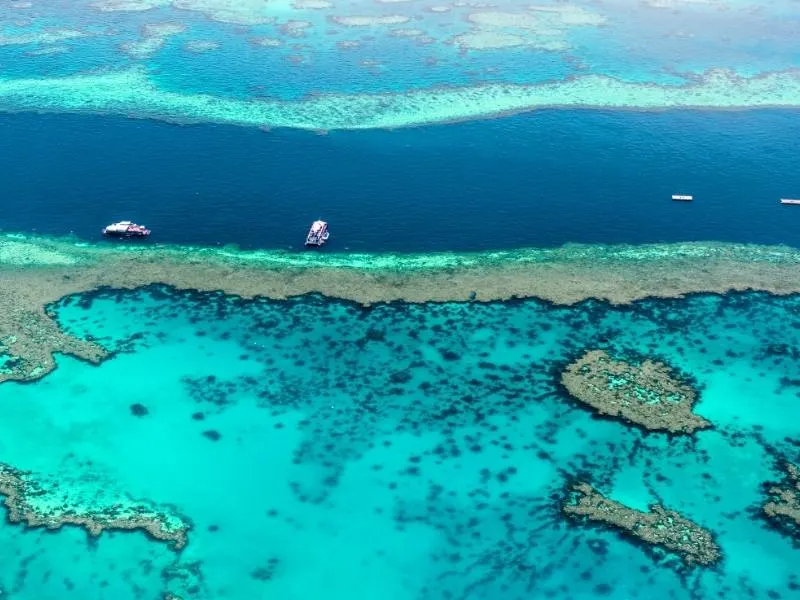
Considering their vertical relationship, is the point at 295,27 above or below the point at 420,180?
above

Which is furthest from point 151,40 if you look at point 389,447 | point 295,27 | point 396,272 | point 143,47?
point 389,447

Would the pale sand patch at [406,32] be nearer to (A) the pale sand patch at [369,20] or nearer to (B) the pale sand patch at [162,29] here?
(A) the pale sand patch at [369,20]

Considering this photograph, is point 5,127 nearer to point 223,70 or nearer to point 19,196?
point 19,196

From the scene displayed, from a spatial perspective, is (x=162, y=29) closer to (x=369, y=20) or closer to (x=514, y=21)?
(x=369, y=20)

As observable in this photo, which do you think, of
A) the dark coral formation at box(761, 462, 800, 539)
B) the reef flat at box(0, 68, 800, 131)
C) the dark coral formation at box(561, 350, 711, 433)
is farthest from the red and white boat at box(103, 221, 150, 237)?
the dark coral formation at box(761, 462, 800, 539)

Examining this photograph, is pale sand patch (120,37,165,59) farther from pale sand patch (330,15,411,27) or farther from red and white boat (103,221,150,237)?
red and white boat (103,221,150,237)
